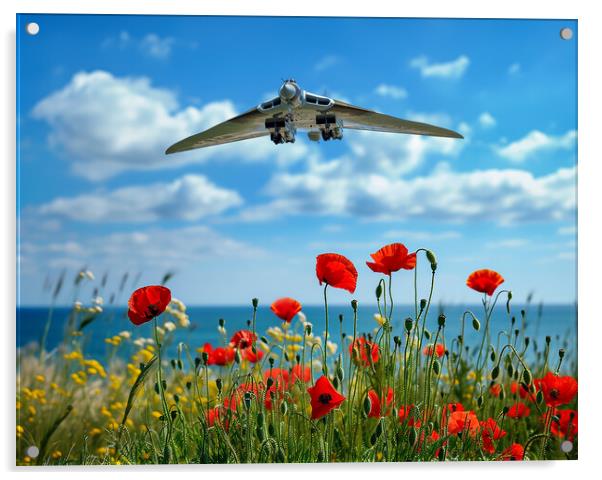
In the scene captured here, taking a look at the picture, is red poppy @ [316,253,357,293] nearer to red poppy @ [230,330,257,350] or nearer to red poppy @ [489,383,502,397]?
red poppy @ [230,330,257,350]

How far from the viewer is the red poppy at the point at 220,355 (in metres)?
3.05

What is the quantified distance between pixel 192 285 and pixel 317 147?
942 millimetres

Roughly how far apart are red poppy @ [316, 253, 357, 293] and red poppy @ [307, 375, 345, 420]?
45 cm

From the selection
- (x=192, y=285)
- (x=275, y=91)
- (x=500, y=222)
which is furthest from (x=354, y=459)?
(x=275, y=91)

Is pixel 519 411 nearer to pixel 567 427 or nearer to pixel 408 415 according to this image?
pixel 567 427

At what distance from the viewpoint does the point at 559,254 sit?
10.7 ft

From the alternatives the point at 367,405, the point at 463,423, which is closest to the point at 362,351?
the point at 367,405

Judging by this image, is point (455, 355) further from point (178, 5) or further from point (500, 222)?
point (178, 5)

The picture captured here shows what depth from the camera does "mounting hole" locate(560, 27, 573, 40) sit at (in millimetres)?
3301

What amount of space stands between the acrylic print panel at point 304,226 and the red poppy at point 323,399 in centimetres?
11

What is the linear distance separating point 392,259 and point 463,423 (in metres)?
0.83

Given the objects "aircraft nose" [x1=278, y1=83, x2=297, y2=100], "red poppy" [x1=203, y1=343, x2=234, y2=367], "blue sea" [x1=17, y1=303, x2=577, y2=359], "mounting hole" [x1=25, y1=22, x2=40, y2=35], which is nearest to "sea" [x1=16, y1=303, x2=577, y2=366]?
"blue sea" [x1=17, y1=303, x2=577, y2=359]

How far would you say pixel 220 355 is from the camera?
9.99ft

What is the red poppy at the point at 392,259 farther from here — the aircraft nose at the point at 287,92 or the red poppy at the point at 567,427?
the red poppy at the point at 567,427
